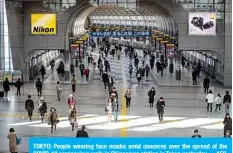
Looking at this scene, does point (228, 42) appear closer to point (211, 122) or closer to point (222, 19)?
point (222, 19)

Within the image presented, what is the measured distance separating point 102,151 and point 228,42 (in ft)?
93.1

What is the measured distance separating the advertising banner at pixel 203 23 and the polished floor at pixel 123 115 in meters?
3.54

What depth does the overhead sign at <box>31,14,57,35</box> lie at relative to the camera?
36.2m

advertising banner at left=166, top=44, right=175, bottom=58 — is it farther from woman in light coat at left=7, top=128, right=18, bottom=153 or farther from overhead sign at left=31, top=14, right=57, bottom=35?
woman in light coat at left=7, top=128, right=18, bottom=153

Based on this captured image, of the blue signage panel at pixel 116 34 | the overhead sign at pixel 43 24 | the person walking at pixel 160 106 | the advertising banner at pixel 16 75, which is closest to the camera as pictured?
the person walking at pixel 160 106

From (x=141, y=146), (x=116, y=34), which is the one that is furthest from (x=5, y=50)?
(x=141, y=146)

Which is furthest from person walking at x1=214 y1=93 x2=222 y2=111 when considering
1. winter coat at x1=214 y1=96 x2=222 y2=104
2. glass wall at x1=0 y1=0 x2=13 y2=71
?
glass wall at x1=0 y1=0 x2=13 y2=71

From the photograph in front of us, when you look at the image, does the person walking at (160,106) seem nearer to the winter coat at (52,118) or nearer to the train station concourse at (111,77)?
the train station concourse at (111,77)

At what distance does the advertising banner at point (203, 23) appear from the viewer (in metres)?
35.7

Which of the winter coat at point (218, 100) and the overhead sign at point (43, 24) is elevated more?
the overhead sign at point (43, 24)

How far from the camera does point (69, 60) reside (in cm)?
4222

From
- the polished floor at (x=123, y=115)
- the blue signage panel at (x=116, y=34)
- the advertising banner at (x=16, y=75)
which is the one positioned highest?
the blue signage panel at (x=116, y=34)

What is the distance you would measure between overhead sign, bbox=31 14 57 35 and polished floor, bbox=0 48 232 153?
3487 millimetres

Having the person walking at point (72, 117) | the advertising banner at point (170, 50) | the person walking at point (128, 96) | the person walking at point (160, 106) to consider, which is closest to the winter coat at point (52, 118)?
the person walking at point (72, 117)
